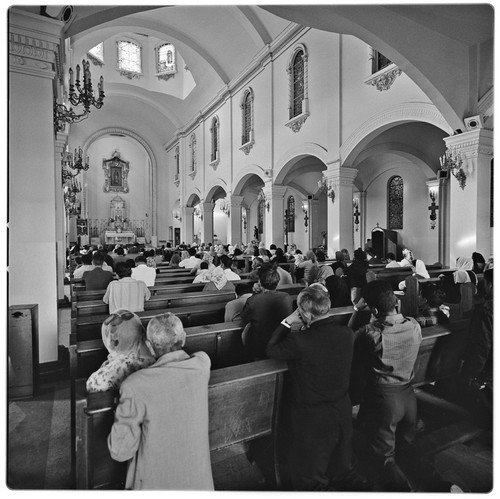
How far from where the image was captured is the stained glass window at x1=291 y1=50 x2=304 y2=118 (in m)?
11.9

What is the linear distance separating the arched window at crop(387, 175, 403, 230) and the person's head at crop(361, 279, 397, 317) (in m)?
12.4

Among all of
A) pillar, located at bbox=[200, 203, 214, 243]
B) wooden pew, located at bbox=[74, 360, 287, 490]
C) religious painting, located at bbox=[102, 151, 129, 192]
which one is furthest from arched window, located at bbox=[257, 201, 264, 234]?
wooden pew, located at bbox=[74, 360, 287, 490]

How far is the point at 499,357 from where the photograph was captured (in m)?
2.62

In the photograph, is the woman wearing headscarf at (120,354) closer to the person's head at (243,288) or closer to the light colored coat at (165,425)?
the light colored coat at (165,425)

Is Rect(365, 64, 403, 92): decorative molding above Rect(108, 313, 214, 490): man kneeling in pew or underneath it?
above

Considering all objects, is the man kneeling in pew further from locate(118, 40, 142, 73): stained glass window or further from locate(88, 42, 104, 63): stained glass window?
locate(118, 40, 142, 73): stained glass window

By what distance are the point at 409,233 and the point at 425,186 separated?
1.71 meters

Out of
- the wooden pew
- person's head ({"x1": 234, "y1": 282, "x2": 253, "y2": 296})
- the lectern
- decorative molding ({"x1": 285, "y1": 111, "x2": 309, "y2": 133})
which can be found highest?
decorative molding ({"x1": 285, "y1": 111, "x2": 309, "y2": 133})

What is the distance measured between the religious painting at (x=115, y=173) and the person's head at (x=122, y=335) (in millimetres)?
25243

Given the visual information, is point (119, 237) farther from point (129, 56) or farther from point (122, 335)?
point (122, 335)

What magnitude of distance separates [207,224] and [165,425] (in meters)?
17.4

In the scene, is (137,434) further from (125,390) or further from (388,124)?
(388,124)

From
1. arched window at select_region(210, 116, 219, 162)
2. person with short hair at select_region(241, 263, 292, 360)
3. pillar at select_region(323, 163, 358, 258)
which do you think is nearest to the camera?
person with short hair at select_region(241, 263, 292, 360)

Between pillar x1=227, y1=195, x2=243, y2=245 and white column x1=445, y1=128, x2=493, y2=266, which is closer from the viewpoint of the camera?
white column x1=445, y1=128, x2=493, y2=266
